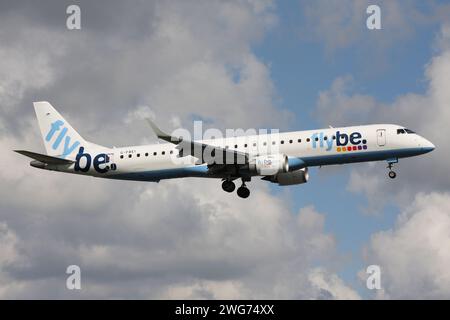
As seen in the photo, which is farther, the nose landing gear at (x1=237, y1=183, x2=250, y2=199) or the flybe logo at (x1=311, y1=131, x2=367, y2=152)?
the nose landing gear at (x1=237, y1=183, x2=250, y2=199)

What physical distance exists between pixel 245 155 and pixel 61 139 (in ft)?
65.6

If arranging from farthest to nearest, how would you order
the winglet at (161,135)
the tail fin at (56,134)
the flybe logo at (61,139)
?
the tail fin at (56,134)
the flybe logo at (61,139)
the winglet at (161,135)

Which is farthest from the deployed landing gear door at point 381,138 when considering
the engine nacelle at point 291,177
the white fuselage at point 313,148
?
the engine nacelle at point 291,177

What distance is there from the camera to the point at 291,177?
67500 millimetres

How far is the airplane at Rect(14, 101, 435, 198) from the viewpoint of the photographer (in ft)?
196

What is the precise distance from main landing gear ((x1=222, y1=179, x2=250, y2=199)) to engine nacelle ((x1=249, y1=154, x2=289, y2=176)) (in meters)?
4.36

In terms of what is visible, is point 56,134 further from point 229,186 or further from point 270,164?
point 270,164

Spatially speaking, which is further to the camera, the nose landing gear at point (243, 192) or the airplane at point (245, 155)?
the nose landing gear at point (243, 192)

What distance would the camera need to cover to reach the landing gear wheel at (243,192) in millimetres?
64875

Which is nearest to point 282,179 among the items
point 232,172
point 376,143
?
point 232,172

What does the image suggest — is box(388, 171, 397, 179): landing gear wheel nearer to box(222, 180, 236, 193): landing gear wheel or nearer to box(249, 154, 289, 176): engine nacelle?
box(249, 154, 289, 176): engine nacelle

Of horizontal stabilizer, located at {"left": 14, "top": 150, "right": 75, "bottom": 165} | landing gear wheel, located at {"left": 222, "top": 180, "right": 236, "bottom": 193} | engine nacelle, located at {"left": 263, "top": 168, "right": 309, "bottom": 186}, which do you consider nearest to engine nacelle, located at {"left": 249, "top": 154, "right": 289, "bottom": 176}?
landing gear wheel, located at {"left": 222, "top": 180, "right": 236, "bottom": 193}

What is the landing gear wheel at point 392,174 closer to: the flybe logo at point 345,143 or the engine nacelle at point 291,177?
the flybe logo at point 345,143
